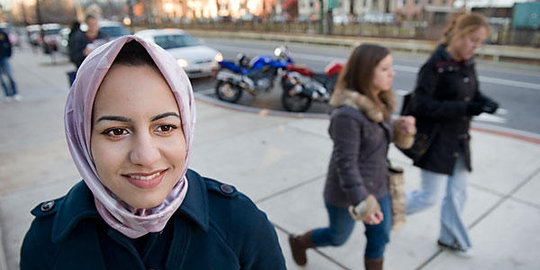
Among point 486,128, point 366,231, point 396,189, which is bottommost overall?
point 486,128

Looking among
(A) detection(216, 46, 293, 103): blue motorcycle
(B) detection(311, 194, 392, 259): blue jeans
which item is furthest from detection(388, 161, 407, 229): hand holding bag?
(A) detection(216, 46, 293, 103): blue motorcycle

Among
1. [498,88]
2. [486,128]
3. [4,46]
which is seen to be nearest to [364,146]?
[486,128]

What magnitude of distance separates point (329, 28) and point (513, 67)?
10900 mm

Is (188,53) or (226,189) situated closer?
(226,189)

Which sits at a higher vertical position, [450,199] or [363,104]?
[363,104]

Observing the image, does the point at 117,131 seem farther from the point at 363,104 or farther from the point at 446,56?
the point at 446,56

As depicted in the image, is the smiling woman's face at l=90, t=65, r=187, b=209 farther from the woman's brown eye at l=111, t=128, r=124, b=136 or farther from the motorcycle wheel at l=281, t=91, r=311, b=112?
the motorcycle wheel at l=281, t=91, r=311, b=112

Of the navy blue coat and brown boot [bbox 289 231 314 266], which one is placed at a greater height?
the navy blue coat

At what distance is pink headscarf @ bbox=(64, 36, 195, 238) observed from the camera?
98 centimetres

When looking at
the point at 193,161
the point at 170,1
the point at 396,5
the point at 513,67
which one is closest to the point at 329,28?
the point at 513,67

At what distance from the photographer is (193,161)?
15.9ft

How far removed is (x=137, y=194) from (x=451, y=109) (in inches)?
91.7

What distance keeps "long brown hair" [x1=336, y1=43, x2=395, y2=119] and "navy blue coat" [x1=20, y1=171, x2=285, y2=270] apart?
53.4 inches

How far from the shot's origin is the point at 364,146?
2.31 metres
